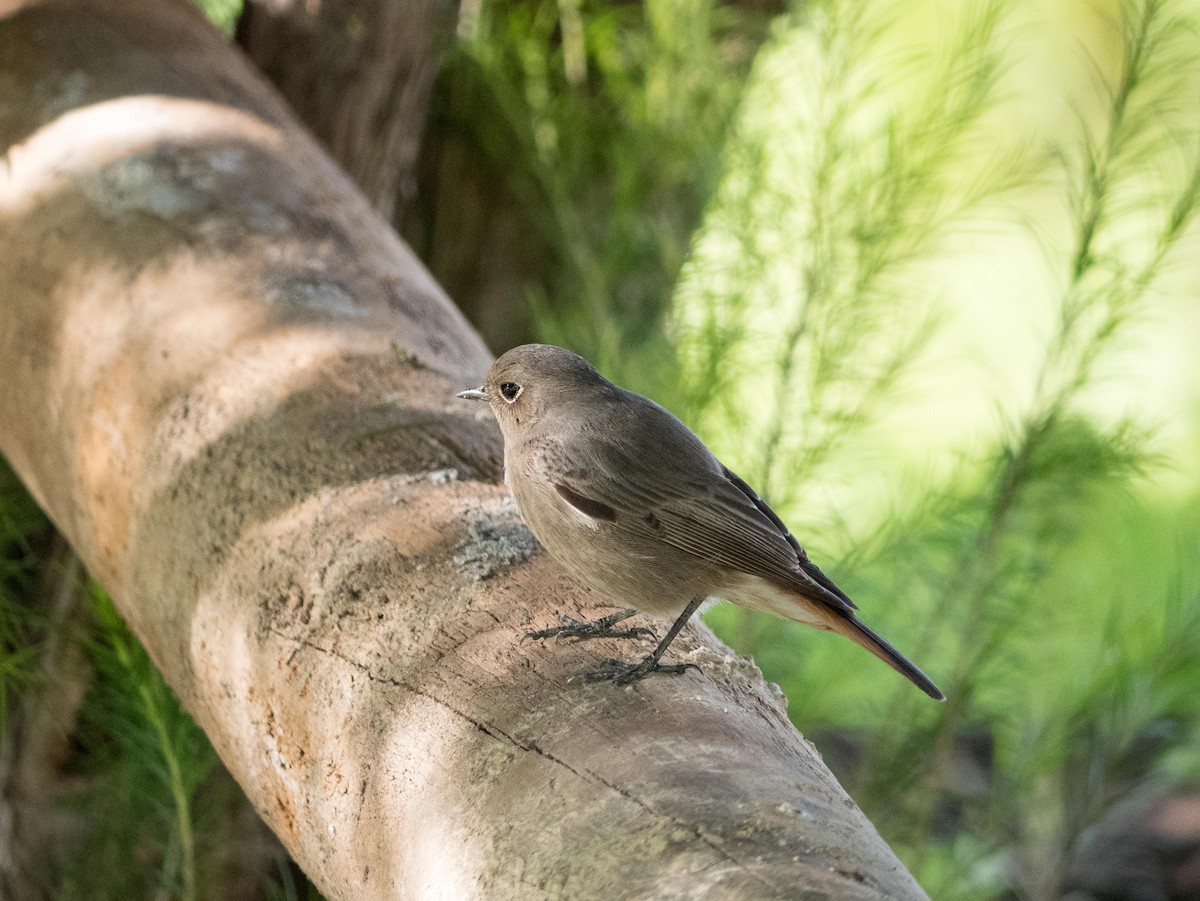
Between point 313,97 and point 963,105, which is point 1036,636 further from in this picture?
point 313,97

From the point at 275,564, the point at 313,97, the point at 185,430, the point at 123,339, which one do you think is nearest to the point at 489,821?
the point at 275,564

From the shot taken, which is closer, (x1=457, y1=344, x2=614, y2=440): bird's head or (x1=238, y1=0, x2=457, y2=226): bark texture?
(x1=457, y1=344, x2=614, y2=440): bird's head

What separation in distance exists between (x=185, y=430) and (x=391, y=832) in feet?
3.32

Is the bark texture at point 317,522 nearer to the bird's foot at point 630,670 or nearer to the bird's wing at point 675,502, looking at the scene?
the bird's foot at point 630,670

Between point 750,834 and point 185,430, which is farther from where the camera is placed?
point 185,430

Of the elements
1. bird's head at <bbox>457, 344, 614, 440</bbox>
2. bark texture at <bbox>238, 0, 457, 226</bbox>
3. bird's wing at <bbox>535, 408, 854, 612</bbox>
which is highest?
bark texture at <bbox>238, 0, 457, 226</bbox>

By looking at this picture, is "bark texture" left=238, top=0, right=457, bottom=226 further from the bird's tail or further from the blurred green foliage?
the bird's tail

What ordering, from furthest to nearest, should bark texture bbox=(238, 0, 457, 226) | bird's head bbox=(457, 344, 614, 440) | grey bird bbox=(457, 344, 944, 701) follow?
1. bark texture bbox=(238, 0, 457, 226)
2. bird's head bbox=(457, 344, 614, 440)
3. grey bird bbox=(457, 344, 944, 701)

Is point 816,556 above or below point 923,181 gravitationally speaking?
below

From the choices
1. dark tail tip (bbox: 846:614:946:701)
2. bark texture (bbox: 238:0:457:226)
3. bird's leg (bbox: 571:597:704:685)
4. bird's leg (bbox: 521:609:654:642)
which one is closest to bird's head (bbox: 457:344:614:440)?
bird's leg (bbox: 521:609:654:642)

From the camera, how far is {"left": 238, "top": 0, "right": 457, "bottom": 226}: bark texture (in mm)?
3418

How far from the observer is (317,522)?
2010 millimetres

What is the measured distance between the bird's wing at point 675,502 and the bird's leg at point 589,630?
0.54 ft

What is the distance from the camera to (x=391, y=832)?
1570 millimetres
